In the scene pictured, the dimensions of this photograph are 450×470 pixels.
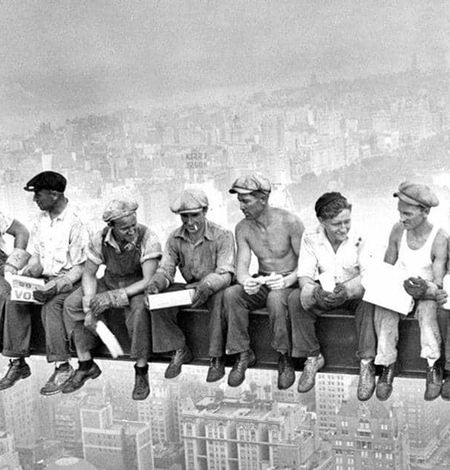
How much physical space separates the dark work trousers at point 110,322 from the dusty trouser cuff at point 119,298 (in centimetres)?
6

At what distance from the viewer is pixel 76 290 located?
726 centimetres

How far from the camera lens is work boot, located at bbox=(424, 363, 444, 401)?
6.25 metres

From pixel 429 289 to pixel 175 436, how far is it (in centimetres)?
575

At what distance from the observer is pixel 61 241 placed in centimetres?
746

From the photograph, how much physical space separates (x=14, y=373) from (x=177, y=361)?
149 cm

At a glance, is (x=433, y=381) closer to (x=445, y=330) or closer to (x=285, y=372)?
(x=445, y=330)

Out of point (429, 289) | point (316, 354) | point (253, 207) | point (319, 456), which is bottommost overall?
point (319, 456)

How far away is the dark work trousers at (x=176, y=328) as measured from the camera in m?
6.82

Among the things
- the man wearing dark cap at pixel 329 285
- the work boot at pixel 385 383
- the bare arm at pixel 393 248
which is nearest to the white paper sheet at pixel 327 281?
the man wearing dark cap at pixel 329 285

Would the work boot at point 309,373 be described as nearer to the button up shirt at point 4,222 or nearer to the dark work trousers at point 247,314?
the dark work trousers at point 247,314

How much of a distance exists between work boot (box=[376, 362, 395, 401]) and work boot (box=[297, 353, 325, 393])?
498 mm

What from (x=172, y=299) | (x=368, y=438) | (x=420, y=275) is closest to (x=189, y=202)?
(x=172, y=299)

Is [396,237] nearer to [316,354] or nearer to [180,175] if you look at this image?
[316,354]

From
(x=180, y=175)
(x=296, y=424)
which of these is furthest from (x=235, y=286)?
(x=180, y=175)
